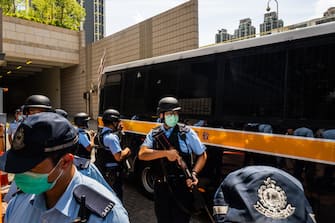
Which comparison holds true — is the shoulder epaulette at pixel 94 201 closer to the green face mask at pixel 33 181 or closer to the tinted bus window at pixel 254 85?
the green face mask at pixel 33 181

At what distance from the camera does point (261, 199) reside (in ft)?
3.76

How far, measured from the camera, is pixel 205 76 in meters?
4.71

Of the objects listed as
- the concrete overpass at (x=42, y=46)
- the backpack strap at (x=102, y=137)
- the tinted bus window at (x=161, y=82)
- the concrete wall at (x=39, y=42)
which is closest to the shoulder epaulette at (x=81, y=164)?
the backpack strap at (x=102, y=137)

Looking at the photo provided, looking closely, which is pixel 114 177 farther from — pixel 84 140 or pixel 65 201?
pixel 65 201

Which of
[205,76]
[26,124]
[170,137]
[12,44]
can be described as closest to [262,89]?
[205,76]

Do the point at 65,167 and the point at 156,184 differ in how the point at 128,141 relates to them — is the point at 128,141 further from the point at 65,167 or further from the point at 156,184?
the point at 65,167

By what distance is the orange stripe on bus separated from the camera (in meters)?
3.20

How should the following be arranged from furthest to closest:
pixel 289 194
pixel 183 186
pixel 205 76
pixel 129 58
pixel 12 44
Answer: pixel 12 44 → pixel 129 58 → pixel 205 76 → pixel 183 186 → pixel 289 194

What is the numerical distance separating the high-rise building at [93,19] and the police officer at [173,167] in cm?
7223

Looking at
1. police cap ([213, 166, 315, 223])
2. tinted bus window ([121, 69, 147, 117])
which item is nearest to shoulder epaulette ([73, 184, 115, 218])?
police cap ([213, 166, 315, 223])

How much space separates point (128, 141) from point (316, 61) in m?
4.20

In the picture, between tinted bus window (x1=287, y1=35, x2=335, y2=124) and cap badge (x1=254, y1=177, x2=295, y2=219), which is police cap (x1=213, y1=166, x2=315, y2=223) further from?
tinted bus window (x1=287, y1=35, x2=335, y2=124)

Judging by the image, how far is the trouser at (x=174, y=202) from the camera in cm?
314

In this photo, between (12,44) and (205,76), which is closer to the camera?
(205,76)
